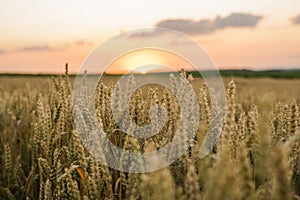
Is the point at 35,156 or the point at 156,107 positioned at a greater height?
the point at 156,107

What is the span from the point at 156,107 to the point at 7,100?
3.30 m

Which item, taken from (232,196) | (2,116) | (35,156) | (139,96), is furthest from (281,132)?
(2,116)

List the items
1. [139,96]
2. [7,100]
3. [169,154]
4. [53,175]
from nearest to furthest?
[169,154] → [53,175] → [139,96] → [7,100]

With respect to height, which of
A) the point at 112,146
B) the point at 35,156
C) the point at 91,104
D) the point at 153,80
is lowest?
the point at 35,156

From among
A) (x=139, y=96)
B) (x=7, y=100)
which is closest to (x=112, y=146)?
(x=139, y=96)

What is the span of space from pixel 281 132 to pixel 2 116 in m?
3.01

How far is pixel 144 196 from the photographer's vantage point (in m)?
1.18

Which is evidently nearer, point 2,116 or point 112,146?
point 112,146

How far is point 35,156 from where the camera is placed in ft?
8.45

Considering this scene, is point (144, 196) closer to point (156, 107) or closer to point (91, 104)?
point (156, 107)

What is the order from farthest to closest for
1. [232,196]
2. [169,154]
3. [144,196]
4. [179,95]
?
[179,95] < [169,154] < [144,196] < [232,196]

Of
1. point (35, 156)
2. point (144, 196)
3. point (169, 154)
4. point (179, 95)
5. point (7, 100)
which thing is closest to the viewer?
point (144, 196)

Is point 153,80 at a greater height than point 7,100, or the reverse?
point 153,80

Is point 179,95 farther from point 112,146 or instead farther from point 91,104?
point 91,104
